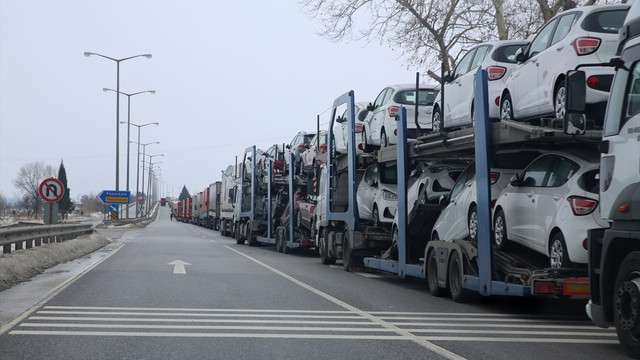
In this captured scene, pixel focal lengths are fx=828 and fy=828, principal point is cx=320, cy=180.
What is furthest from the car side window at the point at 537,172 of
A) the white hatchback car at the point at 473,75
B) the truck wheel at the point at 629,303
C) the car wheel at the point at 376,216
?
the car wheel at the point at 376,216

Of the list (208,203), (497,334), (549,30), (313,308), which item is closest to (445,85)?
(549,30)

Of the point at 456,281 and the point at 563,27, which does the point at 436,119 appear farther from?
the point at 563,27

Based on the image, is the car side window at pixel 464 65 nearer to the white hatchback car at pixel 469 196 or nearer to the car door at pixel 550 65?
the white hatchback car at pixel 469 196

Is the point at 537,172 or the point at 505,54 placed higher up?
the point at 505,54

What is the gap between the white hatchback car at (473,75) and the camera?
12.2 metres

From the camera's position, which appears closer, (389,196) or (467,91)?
(467,91)

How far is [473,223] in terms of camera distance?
452 inches

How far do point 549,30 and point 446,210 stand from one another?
10.8 feet

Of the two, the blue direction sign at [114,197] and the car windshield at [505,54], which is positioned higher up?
the car windshield at [505,54]

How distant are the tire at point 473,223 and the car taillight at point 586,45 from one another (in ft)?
9.00

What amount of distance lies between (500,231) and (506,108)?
1.96 meters

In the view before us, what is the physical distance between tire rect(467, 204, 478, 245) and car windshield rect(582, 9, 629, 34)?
2965 mm

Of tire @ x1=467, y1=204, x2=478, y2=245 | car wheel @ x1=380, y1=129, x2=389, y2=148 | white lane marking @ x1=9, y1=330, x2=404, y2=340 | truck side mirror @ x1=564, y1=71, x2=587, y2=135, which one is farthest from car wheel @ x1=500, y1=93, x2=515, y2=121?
car wheel @ x1=380, y1=129, x2=389, y2=148

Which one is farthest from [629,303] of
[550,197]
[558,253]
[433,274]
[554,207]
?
[433,274]
